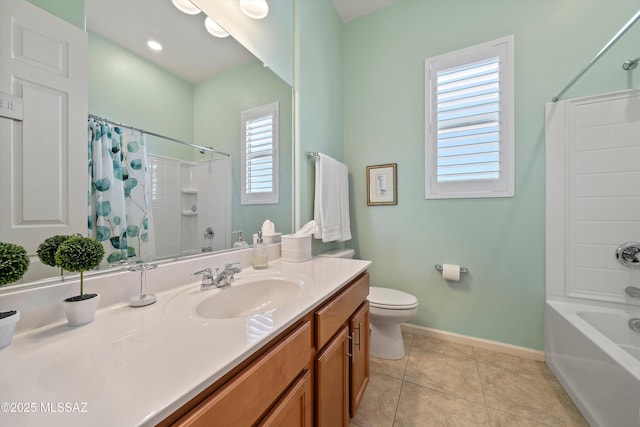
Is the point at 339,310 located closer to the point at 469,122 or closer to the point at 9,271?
the point at 9,271

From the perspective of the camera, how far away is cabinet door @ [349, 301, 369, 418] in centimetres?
112

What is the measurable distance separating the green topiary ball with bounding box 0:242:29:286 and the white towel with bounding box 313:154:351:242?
4.33 feet

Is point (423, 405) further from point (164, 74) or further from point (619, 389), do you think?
point (164, 74)

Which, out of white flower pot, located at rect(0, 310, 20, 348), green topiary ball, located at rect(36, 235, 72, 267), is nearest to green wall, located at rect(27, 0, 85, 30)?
green topiary ball, located at rect(36, 235, 72, 267)

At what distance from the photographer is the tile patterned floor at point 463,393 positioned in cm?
120

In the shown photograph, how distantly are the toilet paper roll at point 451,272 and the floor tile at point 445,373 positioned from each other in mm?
563

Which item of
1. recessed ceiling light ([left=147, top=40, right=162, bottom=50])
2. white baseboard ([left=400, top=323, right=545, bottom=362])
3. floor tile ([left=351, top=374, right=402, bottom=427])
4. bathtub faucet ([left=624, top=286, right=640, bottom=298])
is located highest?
recessed ceiling light ([left=147, top=40, right=162, bottom=50])

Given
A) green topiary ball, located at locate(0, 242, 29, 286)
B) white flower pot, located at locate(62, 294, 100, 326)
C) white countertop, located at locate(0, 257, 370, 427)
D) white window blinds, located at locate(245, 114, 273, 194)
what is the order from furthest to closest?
white window blinds, located at locate(245, 114, 273, 194)
white flower pot, located at locate(62, 294, 100, 326)
green topiary ball, located at locate(0, 242, 29, 286)
white countertop, located at locate(0, 257, 370, 427)

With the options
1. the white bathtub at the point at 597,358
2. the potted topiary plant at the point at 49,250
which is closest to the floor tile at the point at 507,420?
the white bathtub at the point at 597,358

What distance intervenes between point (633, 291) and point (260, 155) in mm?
2385

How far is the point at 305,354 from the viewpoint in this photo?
746 millimetres

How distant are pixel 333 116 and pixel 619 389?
7.62 ft

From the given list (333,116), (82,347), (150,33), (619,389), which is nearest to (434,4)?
(333,116)

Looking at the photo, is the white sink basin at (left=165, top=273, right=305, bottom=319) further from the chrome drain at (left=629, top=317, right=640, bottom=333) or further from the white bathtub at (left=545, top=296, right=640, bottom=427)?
the chrome drain at (left=629, top=317, right=640, bottom=333)
